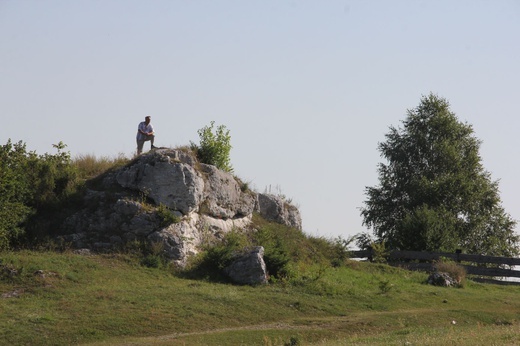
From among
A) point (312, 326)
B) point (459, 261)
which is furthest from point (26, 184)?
point (459, 261)

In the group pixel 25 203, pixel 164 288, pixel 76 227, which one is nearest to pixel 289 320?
pixel 164 288

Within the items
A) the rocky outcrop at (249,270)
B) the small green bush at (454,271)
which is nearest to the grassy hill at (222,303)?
the rocky outcrop at (249,270)

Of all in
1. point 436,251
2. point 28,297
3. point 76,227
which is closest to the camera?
point 28,297

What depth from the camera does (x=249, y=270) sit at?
35.3 metres

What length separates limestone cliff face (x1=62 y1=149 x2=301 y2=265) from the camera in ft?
120

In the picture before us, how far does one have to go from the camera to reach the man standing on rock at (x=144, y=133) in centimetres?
4188

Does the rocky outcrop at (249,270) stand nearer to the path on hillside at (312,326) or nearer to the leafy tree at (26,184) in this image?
the path on hillside at (312,326)

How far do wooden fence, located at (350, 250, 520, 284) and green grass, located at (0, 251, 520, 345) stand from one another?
774cm

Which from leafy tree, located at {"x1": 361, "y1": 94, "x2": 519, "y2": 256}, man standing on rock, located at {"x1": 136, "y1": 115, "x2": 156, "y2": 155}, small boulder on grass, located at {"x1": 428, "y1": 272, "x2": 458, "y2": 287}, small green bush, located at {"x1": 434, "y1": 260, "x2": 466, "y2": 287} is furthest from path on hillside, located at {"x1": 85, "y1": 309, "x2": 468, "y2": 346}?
leafy tree, located at {"x1": 361, "y1": 94, "x2": 519, "y2": 256}

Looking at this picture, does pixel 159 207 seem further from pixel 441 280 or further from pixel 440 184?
pixel 440 184

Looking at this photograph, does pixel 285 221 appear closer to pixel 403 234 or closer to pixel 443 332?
pixel 403 234

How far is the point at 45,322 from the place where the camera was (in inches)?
1043

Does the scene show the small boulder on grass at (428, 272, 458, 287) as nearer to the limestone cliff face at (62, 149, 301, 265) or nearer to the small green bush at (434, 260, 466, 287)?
the small green bush at (434, 260, 466, 287)

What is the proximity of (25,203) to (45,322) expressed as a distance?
12.0 m
